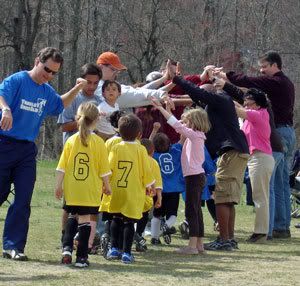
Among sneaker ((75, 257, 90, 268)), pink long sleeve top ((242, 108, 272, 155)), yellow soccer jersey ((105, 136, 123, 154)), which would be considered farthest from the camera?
pink long sleeve top ((242, 108, 272, 155))

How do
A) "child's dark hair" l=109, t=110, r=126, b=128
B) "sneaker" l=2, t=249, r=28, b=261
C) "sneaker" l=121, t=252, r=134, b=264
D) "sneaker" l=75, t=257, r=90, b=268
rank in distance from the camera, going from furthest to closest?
"child's dark hair" l=109, t=110, r=126, b=128, "sneaker" l=121, t=252, r=134, b=264, "sneaker" l=2, t=249, r=28, b=261, "sneaker" l=75, t=257, r=90, b=268

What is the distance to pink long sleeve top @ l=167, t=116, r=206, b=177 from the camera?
28.2 ft

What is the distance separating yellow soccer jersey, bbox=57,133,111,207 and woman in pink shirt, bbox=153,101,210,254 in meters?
1.29

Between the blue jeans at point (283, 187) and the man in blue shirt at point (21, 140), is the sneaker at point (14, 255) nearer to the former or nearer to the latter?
the man in blue shirt at point (21, 140)

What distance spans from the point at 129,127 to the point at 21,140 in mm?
998

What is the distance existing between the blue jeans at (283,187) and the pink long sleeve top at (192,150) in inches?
92.5

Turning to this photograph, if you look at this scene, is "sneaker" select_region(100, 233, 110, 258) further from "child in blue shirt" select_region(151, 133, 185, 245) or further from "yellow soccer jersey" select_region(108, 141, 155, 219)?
"child in blue shirt" select_region(151, 133, 185, 245)

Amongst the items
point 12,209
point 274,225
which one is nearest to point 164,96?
point 12,209

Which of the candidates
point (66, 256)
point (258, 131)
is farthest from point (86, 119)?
point (258, 131)

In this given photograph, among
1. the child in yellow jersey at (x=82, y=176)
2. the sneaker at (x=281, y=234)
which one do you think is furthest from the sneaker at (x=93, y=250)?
the sneaker at (x=281, y=234)

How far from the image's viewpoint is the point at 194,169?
863cm

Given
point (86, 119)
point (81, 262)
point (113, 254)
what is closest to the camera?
point (81, 262)

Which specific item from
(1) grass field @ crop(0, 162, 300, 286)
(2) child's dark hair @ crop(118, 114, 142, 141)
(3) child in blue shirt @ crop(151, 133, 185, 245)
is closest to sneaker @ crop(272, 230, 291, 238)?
(1) grass field @ crop(0, 162, 300, 286)

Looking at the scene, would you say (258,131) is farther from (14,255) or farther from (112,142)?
(14,255)
